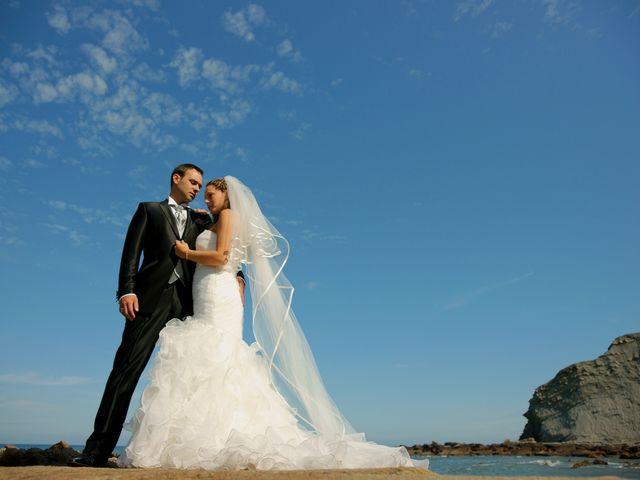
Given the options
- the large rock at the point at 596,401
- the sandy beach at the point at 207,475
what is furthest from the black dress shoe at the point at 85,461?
the large rock at the point at 596,401

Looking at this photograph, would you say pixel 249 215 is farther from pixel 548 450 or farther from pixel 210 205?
pixel 548 450

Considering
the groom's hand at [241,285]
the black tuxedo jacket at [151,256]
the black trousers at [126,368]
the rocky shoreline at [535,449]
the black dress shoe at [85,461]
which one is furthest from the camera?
the rocky shoreline at [535,449]

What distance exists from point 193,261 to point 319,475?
2694mm

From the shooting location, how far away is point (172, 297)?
4.91 meters

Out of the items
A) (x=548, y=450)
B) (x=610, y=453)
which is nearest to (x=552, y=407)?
(x=548, y=450)

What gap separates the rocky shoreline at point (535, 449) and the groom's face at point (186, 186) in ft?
84.5

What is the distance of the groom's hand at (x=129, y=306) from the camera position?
4629 mm

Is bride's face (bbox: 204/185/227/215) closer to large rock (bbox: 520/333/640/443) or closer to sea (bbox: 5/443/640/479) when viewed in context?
sea (bbox: 5/443/640/479)

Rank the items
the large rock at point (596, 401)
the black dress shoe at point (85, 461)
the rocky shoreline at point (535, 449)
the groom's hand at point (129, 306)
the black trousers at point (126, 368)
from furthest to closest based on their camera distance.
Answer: the large rock at point (596, 401) < the rocky shoreline at point (535, 449) < the groom's hand at point (129, 306) < the black trousers at point (126, 368) < the black dress shoe at point (85, 461)

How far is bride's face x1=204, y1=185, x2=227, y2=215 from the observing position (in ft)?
17.0

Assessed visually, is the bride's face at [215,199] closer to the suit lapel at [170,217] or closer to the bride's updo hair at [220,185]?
the bride's updo hair at [220,185]

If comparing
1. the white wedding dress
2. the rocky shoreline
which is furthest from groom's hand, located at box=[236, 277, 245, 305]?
the rocky shoreline

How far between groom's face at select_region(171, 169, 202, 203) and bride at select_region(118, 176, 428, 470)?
0.51 ft

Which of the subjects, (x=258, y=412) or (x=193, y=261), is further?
(x=193, y=261)
